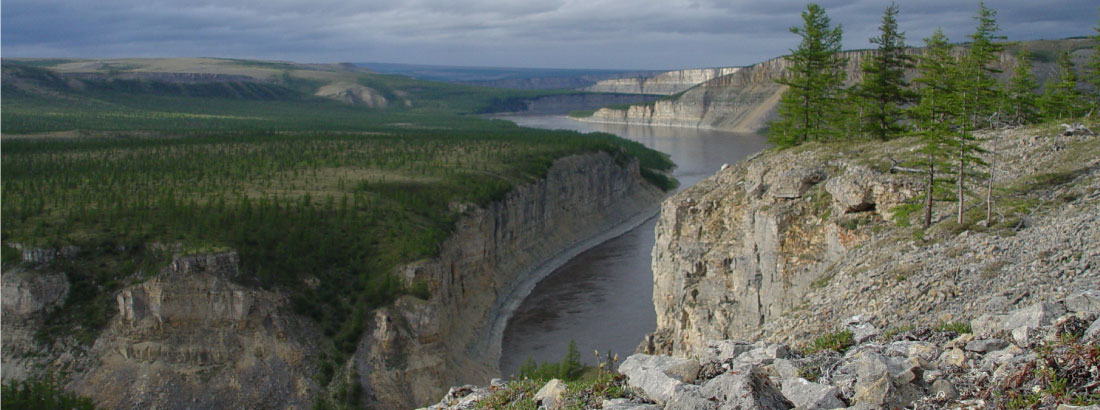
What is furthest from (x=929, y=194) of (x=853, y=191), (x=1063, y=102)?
(x=1063, y=102)

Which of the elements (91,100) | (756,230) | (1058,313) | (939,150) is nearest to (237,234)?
(756,230)

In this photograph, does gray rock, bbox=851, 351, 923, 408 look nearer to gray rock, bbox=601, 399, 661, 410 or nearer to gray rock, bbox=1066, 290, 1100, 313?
gray rock, bbox=601, 399, 661, 410

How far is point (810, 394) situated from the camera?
36.5 feet

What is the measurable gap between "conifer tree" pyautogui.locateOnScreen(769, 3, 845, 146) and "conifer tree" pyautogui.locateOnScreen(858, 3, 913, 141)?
219 centimetres

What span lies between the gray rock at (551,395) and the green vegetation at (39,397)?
3082 cm

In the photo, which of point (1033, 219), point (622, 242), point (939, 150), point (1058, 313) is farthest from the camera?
point (622, 242)

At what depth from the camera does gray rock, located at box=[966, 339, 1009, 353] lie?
11.6m

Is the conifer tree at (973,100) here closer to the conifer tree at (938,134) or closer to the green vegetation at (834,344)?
the conifer tree at (938,134)

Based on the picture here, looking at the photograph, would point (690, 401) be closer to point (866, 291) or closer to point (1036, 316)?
point (1036, 316)

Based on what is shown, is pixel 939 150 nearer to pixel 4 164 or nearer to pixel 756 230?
pixel 756 230

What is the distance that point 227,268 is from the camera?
43.6 m

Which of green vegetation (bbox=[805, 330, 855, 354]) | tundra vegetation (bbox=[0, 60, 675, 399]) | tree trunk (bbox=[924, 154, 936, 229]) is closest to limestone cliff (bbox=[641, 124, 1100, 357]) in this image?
tree trunk (bbox=[924, 154, 936, 229])

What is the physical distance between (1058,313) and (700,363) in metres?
5.07

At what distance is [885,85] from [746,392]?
29.5 m
